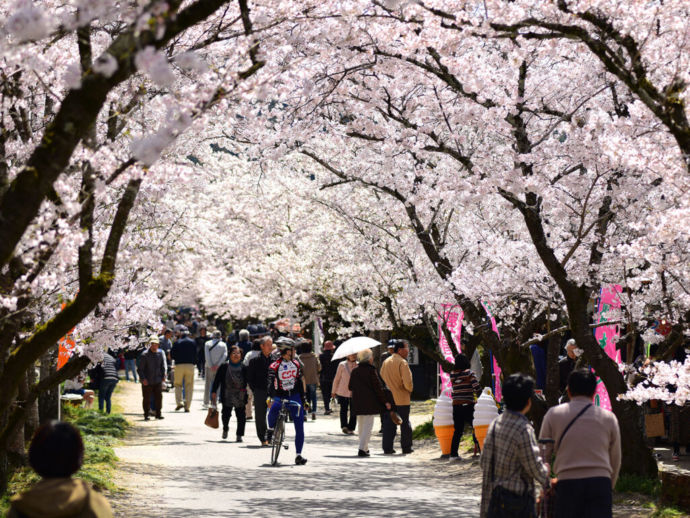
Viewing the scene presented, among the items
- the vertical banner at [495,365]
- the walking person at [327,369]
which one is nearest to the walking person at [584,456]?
the vertical banner at [495,365]

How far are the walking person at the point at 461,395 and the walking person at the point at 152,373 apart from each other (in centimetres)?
890

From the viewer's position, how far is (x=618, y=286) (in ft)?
39.3

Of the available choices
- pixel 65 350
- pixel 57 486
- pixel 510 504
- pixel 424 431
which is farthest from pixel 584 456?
pixel 424 431

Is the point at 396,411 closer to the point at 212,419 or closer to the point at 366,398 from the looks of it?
the point at 366,398

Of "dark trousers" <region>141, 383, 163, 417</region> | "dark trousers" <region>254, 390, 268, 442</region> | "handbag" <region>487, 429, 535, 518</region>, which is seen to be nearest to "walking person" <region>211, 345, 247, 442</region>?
"dark trousers" <region>254, 390, 268, 442</region>

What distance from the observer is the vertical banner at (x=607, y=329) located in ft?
39.1

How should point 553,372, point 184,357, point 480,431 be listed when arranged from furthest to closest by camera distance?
point 184,357
point 553,372
point 480,431

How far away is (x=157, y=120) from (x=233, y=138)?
2.09 m

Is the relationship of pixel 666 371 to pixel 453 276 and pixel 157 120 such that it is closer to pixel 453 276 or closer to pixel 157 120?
pixel 453 276

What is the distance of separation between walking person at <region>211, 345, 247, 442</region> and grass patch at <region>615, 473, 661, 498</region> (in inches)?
317

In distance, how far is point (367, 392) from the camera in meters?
15.3

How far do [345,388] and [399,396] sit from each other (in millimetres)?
2859

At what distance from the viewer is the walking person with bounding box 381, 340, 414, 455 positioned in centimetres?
1581

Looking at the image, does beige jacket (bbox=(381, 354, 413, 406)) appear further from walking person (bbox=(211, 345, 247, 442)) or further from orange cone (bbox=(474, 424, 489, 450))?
walking person (bbox=(211, 345, 247, 442))
